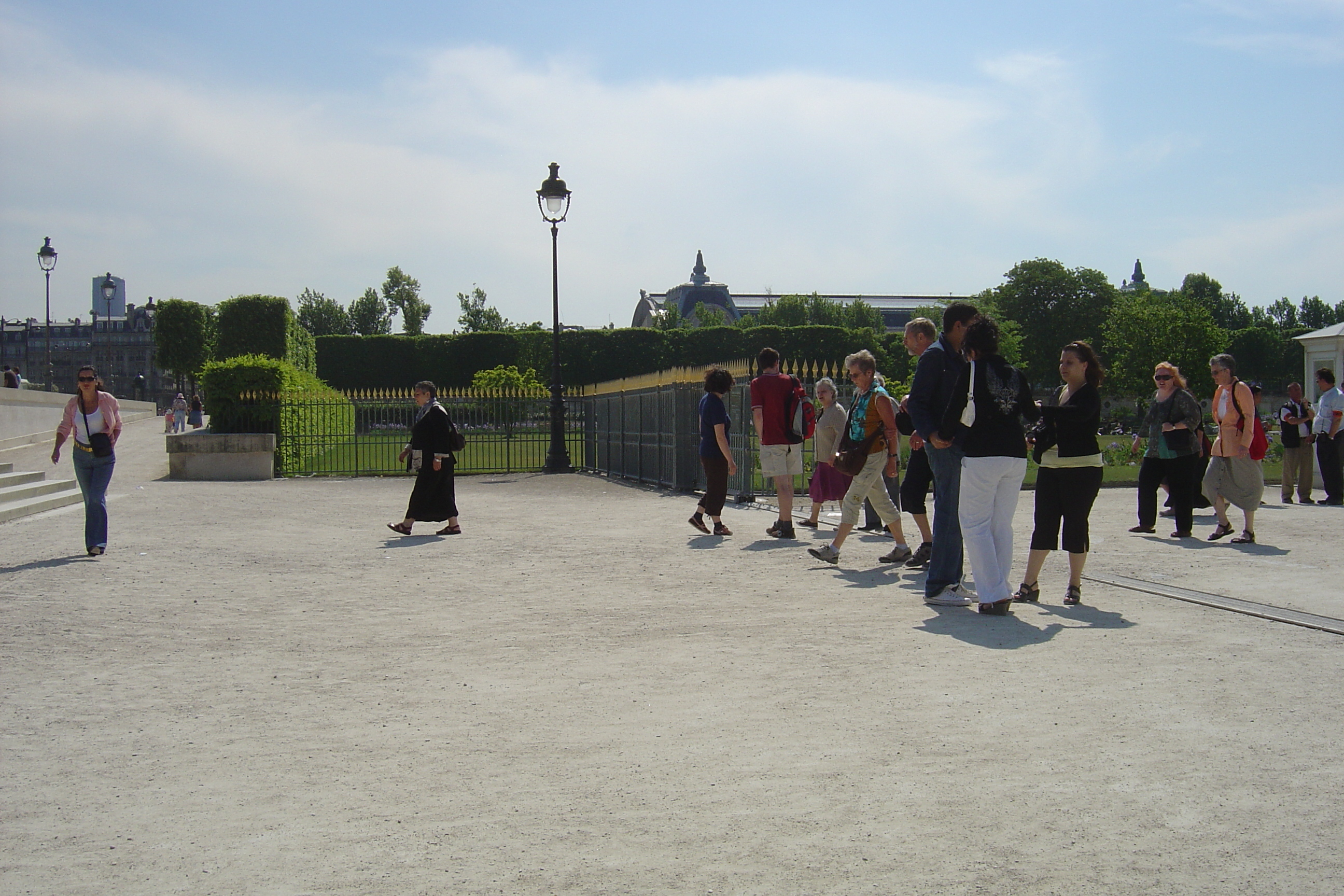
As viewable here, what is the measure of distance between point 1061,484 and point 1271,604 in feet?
4.46

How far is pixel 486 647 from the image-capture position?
574cm

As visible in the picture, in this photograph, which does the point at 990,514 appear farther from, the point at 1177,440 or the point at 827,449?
the point at 1177,440

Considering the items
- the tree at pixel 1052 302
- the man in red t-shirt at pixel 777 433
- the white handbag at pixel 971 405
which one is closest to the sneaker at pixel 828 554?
the man in red t-shirt at pixel 777 433

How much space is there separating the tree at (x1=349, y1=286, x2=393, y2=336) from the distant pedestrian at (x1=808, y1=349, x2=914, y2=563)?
220 ft

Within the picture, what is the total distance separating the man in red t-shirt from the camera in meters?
10.3

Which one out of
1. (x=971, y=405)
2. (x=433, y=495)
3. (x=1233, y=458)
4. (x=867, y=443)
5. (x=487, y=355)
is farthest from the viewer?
(x=487, y=355)

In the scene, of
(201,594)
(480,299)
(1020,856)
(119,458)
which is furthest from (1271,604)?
(480,299)

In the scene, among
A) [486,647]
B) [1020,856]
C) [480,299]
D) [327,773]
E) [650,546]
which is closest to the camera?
[1020,856]

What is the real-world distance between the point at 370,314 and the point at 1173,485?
6731 cm

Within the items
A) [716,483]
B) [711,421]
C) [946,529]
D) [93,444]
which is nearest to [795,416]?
[711,421]

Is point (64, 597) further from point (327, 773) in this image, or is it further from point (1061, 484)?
point (1061, 484)

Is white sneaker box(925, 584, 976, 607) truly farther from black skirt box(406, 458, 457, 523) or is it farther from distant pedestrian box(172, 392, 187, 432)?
distant pedestrian box(172, 392, 187, 432)

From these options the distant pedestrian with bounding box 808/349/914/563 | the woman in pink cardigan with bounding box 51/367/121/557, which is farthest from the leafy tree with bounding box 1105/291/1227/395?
the woman in pink cardigan with bounding box 51/367/121/557

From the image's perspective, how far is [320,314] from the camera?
77.2m
